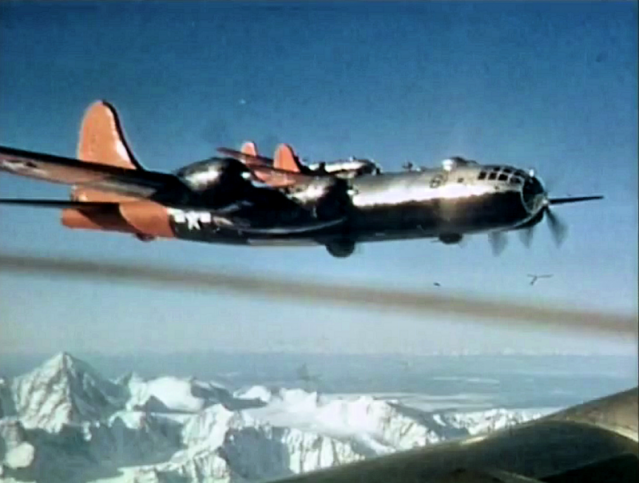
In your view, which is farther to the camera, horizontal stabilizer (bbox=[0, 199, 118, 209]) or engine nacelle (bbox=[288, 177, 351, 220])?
engine nacelle (bbox=[288, 177, 351, 220])

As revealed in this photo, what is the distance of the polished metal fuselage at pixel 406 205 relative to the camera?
2.22 metres

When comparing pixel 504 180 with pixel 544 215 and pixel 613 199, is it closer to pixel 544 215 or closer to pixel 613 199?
pixel 544 215

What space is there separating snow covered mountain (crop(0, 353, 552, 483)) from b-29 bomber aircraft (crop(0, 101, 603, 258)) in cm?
31

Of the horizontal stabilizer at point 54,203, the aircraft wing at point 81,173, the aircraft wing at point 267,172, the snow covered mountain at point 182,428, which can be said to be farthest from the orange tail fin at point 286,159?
the snow covered mountain at point 182,428

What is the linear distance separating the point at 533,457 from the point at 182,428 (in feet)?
2.33

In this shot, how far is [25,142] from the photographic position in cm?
196

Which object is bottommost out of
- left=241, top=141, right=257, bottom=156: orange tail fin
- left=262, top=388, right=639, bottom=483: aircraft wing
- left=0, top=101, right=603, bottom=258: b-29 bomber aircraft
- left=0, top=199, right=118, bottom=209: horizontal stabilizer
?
left=262, top=388, right=639, bottom=483: aircraft wing

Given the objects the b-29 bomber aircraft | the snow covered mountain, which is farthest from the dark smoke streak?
the snow covered mountain

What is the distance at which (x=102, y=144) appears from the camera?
2018 mm

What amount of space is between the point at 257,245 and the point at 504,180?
1.90 ft

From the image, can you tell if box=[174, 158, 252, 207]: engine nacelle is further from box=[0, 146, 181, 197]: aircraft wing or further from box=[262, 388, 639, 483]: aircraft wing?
box=[262, 388, 639, 483]: aircraft wing

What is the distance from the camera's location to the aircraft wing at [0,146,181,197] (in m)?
1.95

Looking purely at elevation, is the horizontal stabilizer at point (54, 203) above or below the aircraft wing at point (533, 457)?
above

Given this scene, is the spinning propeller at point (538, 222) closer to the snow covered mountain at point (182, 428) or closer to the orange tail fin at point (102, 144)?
the snow covered mountain at point (182, 428)
